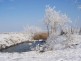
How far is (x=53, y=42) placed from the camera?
12828 millimetres

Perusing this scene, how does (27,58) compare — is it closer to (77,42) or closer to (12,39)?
(77,42)

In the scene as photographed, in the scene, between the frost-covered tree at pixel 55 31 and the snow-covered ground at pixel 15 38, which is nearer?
the frost-covered tree at pixel 55 31

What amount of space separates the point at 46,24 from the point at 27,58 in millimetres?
11620

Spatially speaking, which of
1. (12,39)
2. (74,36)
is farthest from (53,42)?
(12,39)

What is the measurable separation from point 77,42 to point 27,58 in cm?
365

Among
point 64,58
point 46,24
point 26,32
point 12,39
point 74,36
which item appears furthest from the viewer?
point 26,32

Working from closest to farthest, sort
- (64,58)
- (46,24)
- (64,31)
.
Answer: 1. (64,58)
2. (64,31)
3. (46,24)

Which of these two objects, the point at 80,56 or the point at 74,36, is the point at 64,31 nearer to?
the point at 74,36

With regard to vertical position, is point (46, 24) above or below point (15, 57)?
above

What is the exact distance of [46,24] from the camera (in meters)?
20.9

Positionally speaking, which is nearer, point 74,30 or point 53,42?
point 53,42

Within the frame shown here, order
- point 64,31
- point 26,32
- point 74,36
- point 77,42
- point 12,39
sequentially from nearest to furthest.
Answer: point 77,42 < point 74,36 < point 64,31 < point 12,39 < point 26,32

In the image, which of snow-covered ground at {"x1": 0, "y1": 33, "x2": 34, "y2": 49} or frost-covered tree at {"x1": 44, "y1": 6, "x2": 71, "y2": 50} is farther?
snow-covered ground at {"x1": 0, "y1": 33, "x2": 34, "y2": 49}

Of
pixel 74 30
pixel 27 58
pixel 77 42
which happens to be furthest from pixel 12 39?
pixel 27 58
